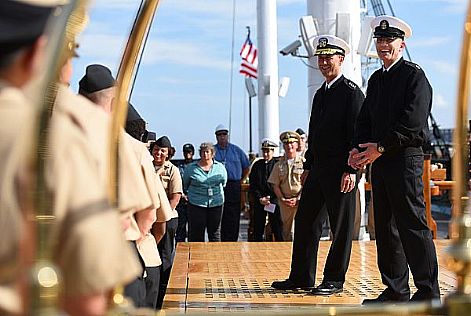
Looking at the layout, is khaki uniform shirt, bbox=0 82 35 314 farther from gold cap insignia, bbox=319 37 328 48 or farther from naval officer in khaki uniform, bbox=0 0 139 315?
gold cap insignia, bbox=319 37 328 48

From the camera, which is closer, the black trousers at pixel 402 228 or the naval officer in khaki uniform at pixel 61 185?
the naval officer in khaki uniform at pixel 61 185

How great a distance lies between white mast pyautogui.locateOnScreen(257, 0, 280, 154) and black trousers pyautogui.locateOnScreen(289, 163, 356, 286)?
46.8 ft

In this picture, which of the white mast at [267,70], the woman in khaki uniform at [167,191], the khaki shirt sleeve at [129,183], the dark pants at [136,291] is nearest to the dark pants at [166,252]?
the woman in khaki uniform at [167,191]

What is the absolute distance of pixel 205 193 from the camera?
32.9 feet

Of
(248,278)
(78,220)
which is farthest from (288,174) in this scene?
(78,220)

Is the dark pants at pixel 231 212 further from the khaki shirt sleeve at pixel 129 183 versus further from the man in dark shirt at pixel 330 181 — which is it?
the khaki shirt sleeve at pixel 129 183

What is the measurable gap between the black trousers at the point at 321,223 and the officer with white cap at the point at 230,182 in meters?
5.16

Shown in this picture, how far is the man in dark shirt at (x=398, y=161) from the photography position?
189 inches

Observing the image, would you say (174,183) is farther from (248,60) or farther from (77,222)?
(248,60)

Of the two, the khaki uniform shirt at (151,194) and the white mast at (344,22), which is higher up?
the white mast at (344,22)

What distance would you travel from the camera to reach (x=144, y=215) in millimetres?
2934

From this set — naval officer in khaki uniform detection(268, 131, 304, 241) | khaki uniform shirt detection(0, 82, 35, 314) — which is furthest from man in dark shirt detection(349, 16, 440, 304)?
naval officer in khaki uniform detection(268, 131, 304, 241)

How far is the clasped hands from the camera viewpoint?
16.3ft

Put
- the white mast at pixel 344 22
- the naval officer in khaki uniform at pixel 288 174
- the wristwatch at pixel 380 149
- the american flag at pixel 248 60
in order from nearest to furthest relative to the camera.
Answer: the wristwatch at pixel 380 149 < the naval officer in khaki uniform at pixel 288 174 < the white mast at pixel 344 22 < the american flag at pixel 248 60
